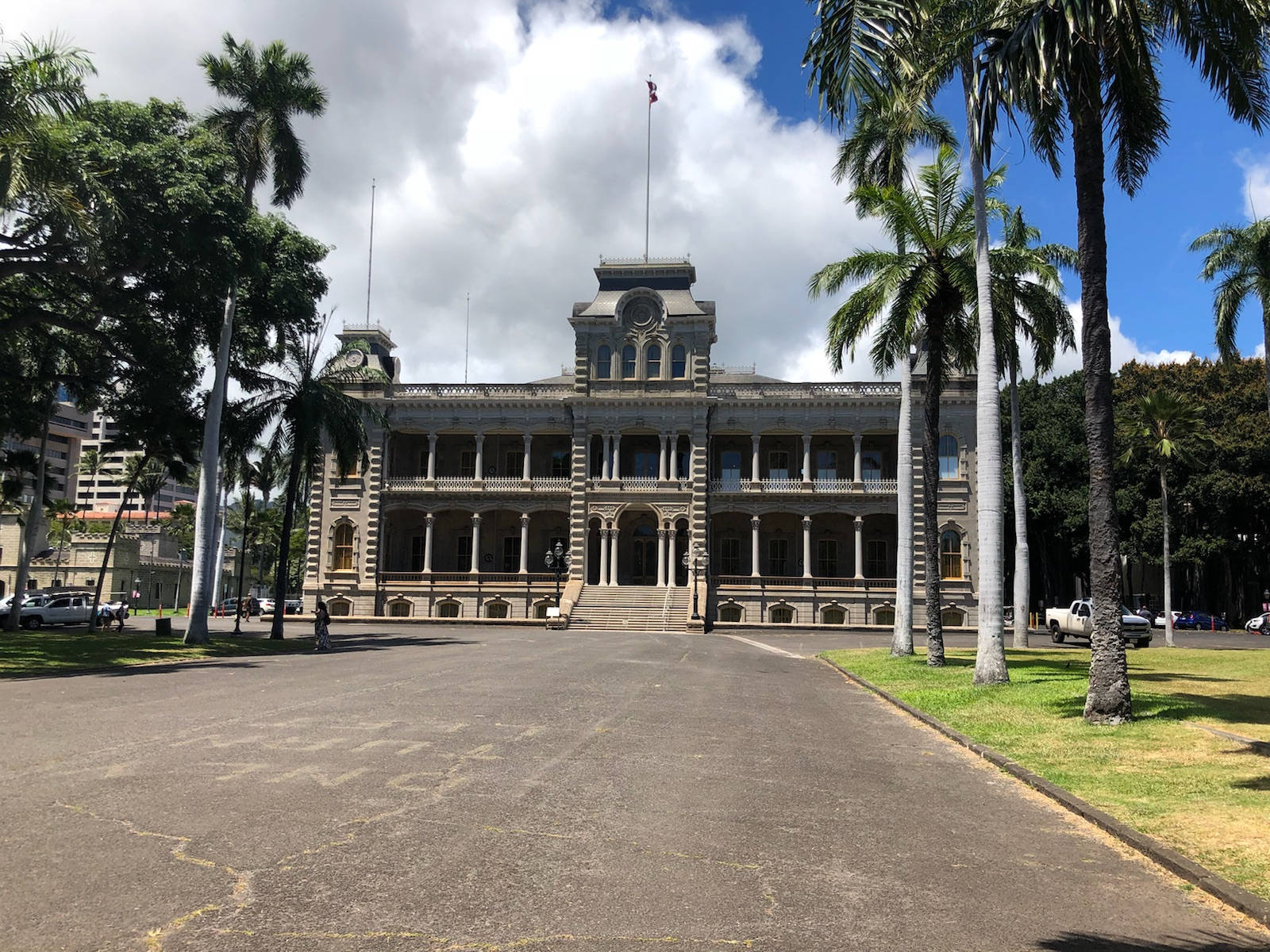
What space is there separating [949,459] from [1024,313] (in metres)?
25.1

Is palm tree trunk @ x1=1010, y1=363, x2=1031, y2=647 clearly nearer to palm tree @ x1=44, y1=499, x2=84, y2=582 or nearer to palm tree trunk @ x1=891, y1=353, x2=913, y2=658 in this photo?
palm tree trunk @ x1=891, y1=353, x2=913, y2=658

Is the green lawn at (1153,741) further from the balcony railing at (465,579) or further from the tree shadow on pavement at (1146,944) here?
the balcony railing at (465,579)

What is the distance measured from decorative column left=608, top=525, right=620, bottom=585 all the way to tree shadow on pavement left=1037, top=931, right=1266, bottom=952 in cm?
4582

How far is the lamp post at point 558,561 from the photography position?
156 feet

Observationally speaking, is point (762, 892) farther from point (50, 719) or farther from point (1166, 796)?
point (50, 719)

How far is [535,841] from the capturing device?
21.3ft

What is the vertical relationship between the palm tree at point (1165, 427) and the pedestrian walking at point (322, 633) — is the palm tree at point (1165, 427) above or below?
above

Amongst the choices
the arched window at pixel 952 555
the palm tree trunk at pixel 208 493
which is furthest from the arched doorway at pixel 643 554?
the palm tree trunk at pixel 208 493

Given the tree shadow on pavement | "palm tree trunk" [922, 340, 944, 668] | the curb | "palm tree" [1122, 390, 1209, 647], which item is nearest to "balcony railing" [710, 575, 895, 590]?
"palm tree" [1122, 390, 1209, 647]

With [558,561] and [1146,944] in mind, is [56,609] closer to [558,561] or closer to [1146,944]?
[558,561]

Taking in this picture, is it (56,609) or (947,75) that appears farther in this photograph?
(56,609)

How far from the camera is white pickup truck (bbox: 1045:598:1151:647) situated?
109ft

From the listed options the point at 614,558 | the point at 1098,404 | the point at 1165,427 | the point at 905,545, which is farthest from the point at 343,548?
the point at 1098,404

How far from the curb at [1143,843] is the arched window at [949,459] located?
136 ft
